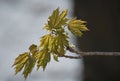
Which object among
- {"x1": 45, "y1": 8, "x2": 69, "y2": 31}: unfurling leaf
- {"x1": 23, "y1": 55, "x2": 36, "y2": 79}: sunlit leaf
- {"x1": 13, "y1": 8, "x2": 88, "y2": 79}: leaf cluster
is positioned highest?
{"x1": 45, "y1": 8, "x2": 69, "y2": 31}: unfurling leaf

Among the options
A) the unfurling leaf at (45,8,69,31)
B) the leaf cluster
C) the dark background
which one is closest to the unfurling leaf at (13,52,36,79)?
the leaf cluster

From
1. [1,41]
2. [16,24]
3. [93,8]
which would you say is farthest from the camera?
[1,41]

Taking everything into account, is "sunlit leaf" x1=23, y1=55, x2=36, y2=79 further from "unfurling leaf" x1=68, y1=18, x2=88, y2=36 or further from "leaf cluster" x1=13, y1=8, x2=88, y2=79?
"unfurling leaf" x1=68, y1=18, x2=88, y2=36

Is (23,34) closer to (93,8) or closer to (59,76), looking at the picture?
(59,76)

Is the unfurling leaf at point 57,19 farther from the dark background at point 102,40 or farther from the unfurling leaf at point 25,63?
the dark background at point 102,40

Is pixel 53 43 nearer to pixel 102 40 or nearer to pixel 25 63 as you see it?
pixel 25 63

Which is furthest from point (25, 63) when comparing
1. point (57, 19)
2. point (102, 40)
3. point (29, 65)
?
point (102, 40)

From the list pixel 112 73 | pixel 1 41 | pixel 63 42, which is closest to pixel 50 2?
pixel 1 41
